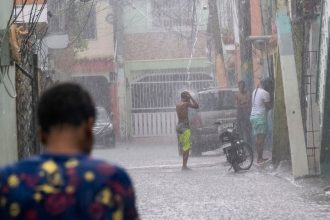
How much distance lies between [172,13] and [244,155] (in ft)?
85.8

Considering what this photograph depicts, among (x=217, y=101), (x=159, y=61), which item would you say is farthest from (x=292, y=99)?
(x=159, y=61)

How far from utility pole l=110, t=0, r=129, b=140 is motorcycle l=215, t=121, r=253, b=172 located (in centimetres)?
2110

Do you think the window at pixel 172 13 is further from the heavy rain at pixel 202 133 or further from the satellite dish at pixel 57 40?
the satellite dish at pixel 57 40

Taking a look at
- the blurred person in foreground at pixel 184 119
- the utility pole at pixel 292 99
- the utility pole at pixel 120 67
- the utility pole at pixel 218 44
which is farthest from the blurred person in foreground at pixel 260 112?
the utility pole at pixel 120 67

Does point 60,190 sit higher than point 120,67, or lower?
lower

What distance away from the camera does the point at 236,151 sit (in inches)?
653

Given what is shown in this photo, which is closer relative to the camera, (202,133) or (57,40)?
(57,40)

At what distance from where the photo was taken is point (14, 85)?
9.98m

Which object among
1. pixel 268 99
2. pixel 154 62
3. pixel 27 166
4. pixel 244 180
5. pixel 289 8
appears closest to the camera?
pixel 27 166

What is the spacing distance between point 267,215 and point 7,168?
7.09 meters

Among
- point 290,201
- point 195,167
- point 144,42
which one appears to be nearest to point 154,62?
point 144,42

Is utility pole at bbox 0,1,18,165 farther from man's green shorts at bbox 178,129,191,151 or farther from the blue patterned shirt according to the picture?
man's green shorts at bbox 178,129,191,151

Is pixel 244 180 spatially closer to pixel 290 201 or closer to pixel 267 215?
pixel 290 201

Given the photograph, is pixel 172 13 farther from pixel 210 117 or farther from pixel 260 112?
pixel 260 112
